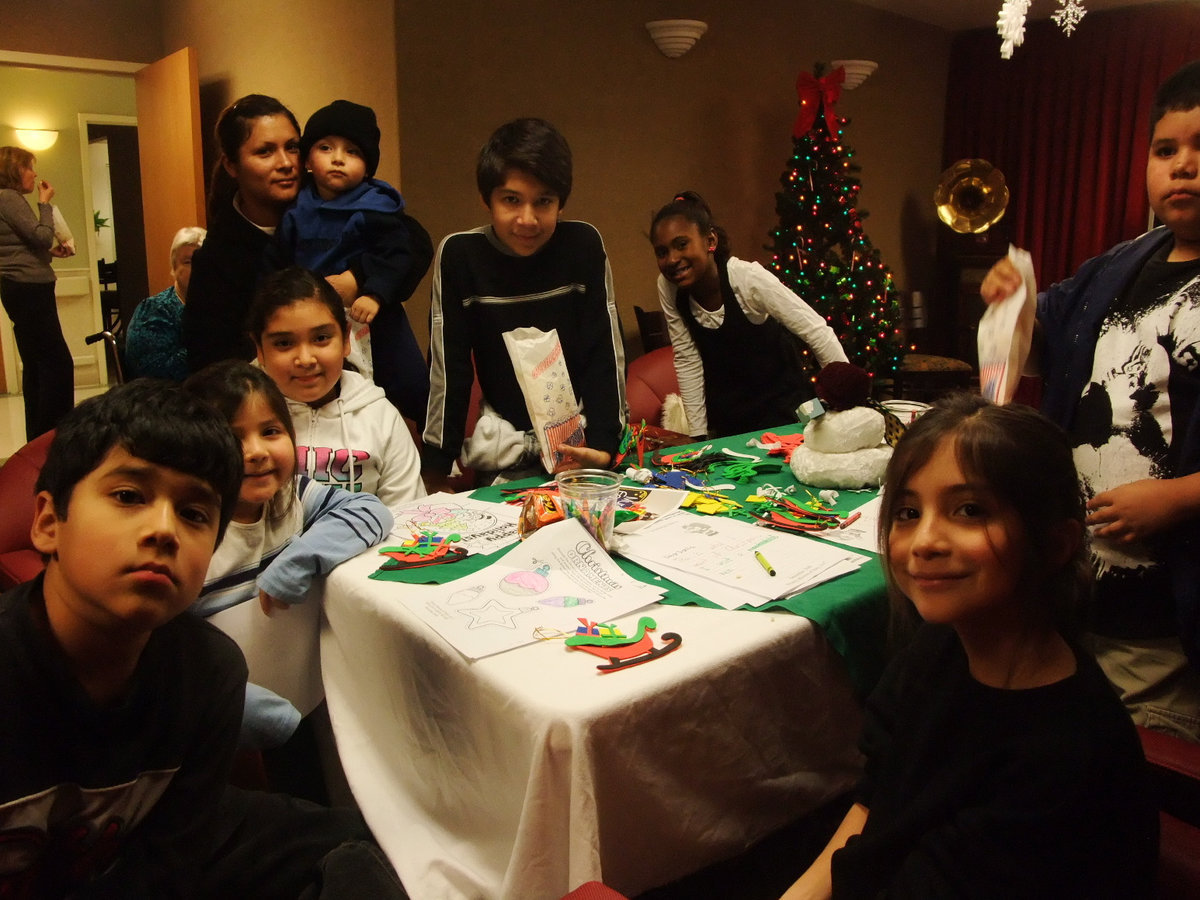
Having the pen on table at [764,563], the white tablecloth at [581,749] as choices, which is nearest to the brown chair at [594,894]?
the white tablecloth at [581,749]

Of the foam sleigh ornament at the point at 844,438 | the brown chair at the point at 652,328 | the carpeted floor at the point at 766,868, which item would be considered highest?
the brown chair at the point at 652,328

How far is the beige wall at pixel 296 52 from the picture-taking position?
381 cm

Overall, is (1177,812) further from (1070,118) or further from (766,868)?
(1070,118)

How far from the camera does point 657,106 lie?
493 centimetres

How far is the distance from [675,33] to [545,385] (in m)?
3.39

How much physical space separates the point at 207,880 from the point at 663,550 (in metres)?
0.88

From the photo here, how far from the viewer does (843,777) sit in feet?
5.02

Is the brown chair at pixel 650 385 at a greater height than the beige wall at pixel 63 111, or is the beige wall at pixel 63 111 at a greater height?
the beige wall at pixel 63 111

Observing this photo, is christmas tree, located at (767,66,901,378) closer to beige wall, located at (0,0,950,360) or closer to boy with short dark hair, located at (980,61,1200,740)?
beige wall, located at (0,0,950,360)

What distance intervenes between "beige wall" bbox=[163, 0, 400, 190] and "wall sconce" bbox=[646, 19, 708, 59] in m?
1.62

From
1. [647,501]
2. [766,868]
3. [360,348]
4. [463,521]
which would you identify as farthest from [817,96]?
[766,868]

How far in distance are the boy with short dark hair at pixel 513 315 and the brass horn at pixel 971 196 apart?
16.5 feet

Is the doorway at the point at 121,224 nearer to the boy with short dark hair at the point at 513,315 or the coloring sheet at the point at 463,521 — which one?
the boy with short dark hair at the point at 513,315

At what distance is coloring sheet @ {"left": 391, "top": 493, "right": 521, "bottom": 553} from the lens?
1.72 m
